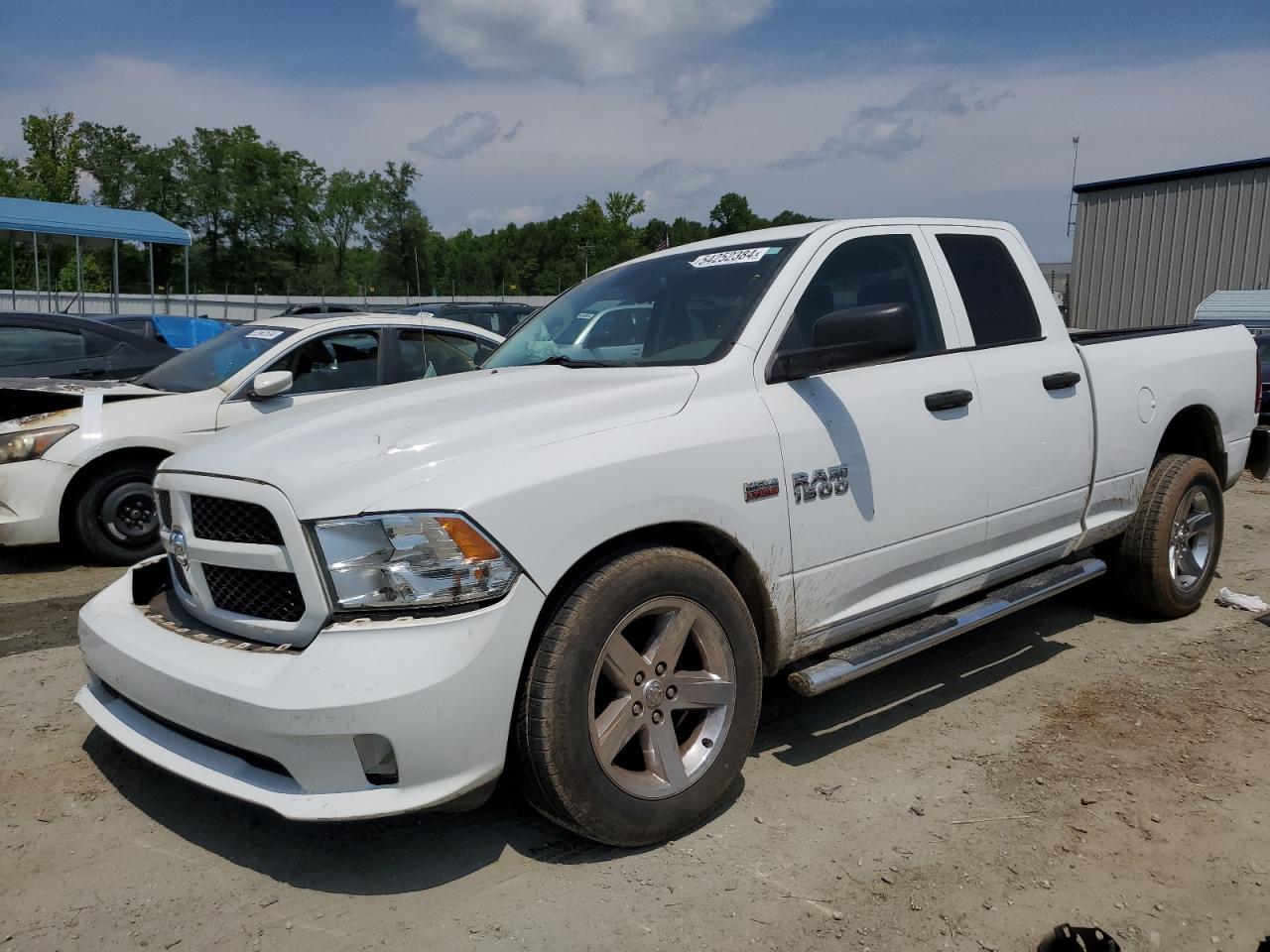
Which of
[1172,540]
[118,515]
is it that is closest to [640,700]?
[1172,540]

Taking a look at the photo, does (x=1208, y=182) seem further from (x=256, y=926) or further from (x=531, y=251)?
(x=531, y=251)

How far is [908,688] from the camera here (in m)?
4.26

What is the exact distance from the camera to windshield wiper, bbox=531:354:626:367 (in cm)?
355

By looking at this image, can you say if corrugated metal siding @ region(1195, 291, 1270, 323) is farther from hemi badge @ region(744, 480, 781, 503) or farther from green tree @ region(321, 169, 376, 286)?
green tree @ region(321, 169, 376, 286)

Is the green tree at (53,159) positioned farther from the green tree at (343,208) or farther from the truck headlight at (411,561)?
the truck headlight at (411,561)

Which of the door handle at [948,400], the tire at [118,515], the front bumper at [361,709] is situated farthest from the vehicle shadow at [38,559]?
the door handle at [948,400]

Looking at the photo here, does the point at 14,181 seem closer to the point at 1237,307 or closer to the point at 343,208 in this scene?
the point at 343,208


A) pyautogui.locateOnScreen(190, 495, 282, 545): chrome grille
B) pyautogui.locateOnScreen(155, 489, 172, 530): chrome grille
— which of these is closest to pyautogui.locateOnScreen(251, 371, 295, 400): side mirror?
pyautogui.locateOnScreen(155, 489, 172, 530): chrome grille

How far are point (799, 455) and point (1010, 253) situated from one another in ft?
6.33

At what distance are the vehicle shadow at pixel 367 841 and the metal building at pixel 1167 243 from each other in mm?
24138

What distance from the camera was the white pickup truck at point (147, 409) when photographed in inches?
241

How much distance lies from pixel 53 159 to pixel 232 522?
6455 cm

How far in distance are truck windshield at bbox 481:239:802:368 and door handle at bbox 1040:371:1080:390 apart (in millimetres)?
1329

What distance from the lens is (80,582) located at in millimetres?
6070
